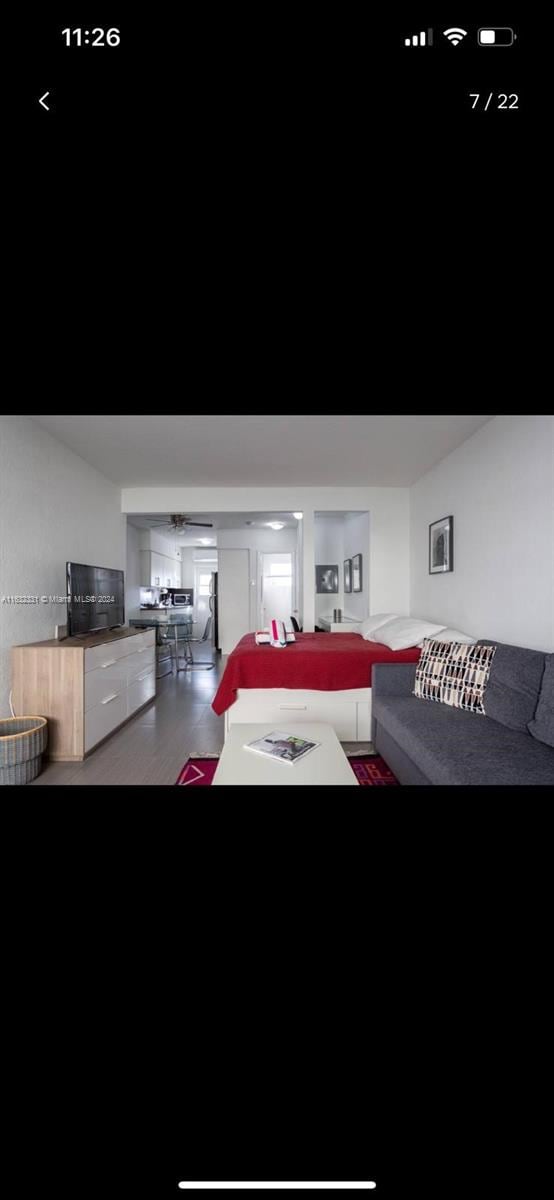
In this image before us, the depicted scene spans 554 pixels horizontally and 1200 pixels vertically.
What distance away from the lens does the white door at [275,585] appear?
21.4 feet

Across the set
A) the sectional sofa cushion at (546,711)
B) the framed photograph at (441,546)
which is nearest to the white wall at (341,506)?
the framed photograph at (441,546)

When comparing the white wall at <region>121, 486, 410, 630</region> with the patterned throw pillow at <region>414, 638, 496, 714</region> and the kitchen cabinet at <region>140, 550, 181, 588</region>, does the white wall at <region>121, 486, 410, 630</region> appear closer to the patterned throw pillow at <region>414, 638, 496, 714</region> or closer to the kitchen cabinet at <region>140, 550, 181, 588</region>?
the patterned throw pillow at <region>414, 638, 496, 714</region>

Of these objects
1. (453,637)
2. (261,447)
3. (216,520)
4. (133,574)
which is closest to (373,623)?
(453,637)

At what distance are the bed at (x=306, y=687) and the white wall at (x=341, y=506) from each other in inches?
61.6

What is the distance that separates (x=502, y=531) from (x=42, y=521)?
2746 mm

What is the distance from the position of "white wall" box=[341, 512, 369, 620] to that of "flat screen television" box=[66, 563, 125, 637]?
2.49 m

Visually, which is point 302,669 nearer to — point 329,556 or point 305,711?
point 305,711

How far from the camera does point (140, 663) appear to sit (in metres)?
3.74
